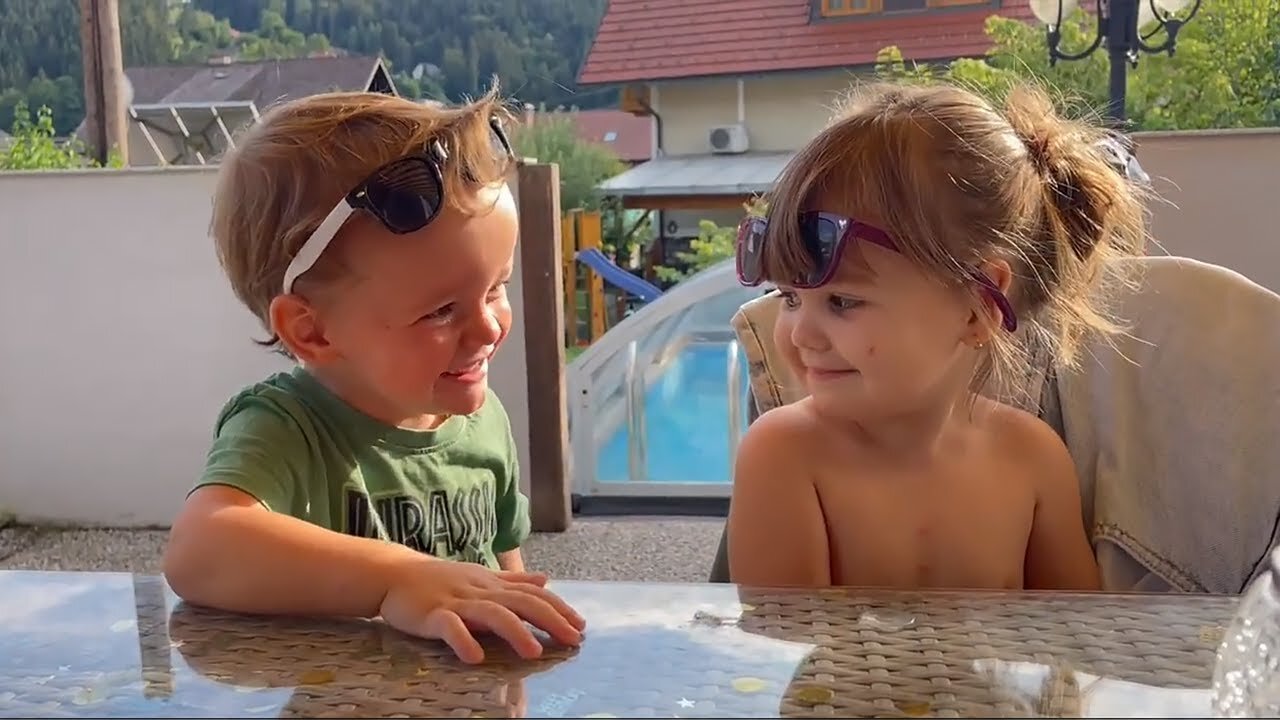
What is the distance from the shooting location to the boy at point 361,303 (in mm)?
1036

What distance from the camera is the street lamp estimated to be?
11.6ft

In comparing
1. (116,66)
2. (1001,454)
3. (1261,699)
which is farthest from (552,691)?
(116,66)

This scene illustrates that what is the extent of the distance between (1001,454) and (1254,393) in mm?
257

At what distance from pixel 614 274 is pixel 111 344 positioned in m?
1.78

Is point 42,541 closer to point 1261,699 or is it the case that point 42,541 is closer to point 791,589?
point 791,589

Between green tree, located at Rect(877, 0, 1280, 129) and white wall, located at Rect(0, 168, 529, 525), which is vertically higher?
green tree, located at Rect(877, 0, 1280, 129)

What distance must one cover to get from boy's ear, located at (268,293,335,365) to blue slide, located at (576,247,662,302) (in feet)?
10.7

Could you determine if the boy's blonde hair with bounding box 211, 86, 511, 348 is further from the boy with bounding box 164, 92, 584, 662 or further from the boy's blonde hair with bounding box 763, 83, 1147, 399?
the boy's blonde hair with bounding box 763, 83, 1147, 399

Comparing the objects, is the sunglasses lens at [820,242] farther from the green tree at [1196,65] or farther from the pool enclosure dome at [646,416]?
the pool enclosure dome at [646,416]

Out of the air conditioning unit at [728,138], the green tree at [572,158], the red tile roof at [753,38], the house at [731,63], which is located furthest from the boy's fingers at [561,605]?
the air conditioning unit at [728,138]

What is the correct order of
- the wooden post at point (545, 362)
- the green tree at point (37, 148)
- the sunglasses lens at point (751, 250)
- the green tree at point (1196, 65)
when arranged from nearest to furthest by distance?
the sunglasses lens at point (751, 250) < the green tree at point (1196, 65) < the wooden post at point (545, 362) < the green tree at point (37, 148)

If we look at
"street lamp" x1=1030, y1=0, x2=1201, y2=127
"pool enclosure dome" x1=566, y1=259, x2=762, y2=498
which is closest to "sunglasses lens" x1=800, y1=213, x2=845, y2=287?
"street lamp" x1=1030, y1=0, x2=1201, y2=127

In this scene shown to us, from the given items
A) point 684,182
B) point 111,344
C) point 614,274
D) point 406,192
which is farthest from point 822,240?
point 111,344

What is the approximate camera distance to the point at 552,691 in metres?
0.58
